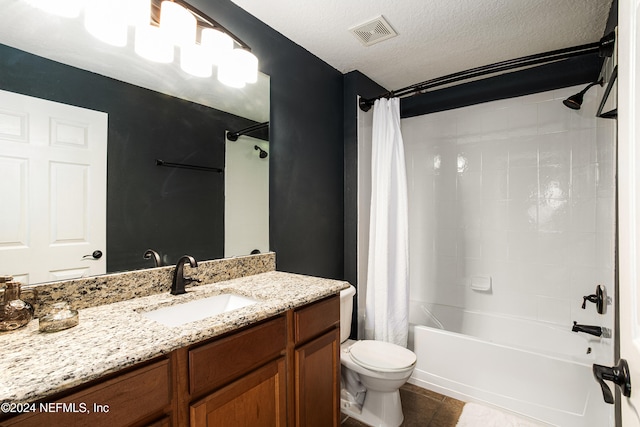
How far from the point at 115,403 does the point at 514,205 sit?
290 cm

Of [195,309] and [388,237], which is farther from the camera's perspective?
[388,237]

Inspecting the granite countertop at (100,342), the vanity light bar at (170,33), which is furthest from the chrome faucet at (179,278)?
the vanity light bar at (170,33)

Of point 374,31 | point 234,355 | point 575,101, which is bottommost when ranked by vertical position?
point 234,355

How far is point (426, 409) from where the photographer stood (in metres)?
2.02

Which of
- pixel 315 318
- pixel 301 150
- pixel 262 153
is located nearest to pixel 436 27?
pixel 301 150

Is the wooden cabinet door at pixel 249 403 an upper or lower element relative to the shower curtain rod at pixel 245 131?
lower

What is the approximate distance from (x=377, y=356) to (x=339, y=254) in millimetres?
862

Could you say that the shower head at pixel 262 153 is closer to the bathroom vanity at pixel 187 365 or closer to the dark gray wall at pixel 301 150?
the dark gray wall at pixel 301 150

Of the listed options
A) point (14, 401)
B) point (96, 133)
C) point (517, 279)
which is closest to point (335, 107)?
point (96, 133)

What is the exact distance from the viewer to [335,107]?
8.21 ft

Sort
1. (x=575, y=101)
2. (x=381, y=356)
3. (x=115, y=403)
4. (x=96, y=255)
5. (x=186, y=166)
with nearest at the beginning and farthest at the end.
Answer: (x=115, y=403) < (x=96, y=255) < (x=186, y=166) < (x=381, y=356) < (x=575, y=101)

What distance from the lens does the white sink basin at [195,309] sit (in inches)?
48.5

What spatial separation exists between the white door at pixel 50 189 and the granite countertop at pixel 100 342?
20 cm

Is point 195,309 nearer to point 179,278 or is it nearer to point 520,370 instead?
point 179,278
